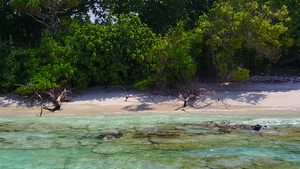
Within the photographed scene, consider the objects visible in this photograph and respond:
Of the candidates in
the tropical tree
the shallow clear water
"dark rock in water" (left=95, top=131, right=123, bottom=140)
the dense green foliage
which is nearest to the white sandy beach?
the dense green foliage

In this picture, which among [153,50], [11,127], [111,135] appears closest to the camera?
[111,135]

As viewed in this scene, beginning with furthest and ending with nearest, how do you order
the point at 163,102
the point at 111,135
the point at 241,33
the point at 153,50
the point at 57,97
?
the point at 153,50
the point at 241,33
the point at 163,102
the point at 57,97
the point at 111,135

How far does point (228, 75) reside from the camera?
1488 cm

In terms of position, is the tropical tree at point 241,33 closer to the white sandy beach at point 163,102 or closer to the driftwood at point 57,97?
the white sandy beach at point 163,102

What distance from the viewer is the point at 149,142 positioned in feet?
27.0

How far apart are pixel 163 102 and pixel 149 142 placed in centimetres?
588

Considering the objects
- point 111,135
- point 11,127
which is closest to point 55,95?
point 11,127

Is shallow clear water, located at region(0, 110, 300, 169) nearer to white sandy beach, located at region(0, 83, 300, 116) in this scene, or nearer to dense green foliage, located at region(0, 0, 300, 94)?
white sandy beach, located at region(0, 83, 300, 116)

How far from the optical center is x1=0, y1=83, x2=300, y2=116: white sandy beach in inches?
522

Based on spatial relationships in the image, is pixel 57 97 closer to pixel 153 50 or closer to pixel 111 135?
pixel 153 50

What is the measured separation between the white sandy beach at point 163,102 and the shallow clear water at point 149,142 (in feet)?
4.37

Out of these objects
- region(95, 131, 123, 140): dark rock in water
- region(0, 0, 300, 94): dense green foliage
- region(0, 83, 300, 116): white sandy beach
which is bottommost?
region(95, 131, 123, 140): dark rock in water

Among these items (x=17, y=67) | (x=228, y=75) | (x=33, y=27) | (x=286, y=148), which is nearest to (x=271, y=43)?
(x=228, y=75)

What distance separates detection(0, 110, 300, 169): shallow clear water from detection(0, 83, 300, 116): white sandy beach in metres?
1.33
